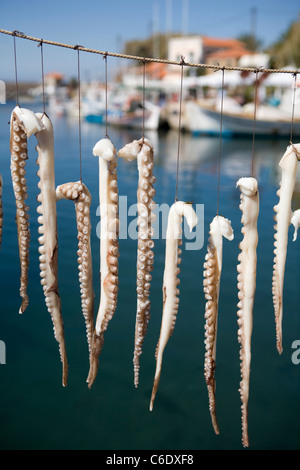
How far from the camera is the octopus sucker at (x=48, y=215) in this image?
9.64 feet

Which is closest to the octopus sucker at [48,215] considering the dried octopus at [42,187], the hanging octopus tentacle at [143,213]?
the dried octopus at [42,187]

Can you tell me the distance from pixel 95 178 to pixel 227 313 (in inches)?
303

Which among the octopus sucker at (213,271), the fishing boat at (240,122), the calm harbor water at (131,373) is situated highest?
the fishing boat at (240,122)

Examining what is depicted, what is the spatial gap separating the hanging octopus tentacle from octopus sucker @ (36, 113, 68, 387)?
459 mm

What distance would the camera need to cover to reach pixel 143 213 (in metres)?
3.14

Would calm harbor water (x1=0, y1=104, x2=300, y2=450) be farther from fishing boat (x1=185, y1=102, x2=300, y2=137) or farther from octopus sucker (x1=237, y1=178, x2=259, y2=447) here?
fishing boat (x1=185, y1=102, x2=300, y2=137)

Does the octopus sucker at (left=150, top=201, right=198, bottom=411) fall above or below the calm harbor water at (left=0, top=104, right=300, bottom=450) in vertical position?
above

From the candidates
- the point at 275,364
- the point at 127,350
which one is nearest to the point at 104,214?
the point at 127,350

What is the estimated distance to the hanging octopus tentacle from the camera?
3.02 meters

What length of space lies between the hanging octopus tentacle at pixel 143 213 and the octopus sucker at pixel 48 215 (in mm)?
459

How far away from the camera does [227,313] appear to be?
7762 millimetres

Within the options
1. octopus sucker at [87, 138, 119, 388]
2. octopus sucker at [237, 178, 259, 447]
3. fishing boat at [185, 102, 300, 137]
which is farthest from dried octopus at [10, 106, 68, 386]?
fishing boat at [185, 102, 300, 137]

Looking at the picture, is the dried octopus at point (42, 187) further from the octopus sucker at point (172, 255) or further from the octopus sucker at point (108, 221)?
the octopus sucker at point (172, 255)

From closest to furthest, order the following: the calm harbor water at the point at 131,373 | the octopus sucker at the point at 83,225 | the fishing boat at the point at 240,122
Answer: the octopus sucker at the point at 83,225 < the calm harbor water at the point at 131,373 < the fishing boat at the point at 240,122
